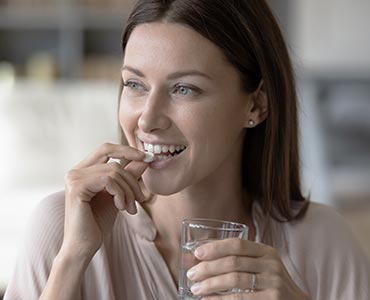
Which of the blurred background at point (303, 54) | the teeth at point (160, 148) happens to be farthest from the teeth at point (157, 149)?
the blurred background at point (303, 54)

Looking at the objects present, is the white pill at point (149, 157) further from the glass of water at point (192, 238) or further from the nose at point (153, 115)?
the glass of water at point (192, 238)

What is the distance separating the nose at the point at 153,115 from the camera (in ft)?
5.01

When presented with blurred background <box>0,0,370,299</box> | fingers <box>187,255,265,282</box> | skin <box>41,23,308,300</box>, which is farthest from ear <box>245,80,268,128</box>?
blurred background <box>0,0,370,299</box>

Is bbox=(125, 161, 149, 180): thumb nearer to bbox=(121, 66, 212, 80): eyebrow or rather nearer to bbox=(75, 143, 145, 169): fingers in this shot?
bbox=(75, 143, 145, 169): fingers

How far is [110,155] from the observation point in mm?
1550

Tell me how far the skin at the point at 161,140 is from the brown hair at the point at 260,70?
25 mm

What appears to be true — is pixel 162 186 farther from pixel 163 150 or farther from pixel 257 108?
pixel 257 108

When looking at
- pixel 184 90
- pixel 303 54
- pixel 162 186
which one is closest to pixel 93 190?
pixel 162 186

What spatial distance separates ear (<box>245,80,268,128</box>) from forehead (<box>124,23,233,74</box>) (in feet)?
0.45

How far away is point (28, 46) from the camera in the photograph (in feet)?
21.7

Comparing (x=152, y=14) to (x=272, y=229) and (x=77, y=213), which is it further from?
(x=272, y=229)

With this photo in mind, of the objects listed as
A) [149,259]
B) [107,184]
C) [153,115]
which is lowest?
[149,259]

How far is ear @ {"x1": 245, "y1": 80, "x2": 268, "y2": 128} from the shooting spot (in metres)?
1.72

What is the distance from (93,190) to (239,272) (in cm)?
32
